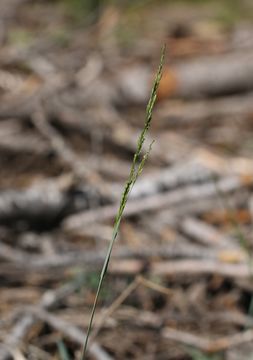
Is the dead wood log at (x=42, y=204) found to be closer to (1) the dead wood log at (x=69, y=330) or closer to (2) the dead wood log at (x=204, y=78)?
(1) the dead wood log at (x=69, y=330)

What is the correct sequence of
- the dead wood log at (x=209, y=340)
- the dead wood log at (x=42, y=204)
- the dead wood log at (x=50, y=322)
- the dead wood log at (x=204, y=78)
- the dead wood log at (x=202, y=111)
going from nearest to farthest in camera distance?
the dead wood log at (x=50, y=322) → the dead wood log at (x=209, y=340) → the dead wood log at (x=42, y=204) → the dead wood log at (x=202, y=111) → the dead wood log at (x=204, y=78)

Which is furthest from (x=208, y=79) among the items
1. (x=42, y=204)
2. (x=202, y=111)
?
(x=42, y=204)

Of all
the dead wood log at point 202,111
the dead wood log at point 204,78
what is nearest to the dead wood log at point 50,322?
the dead wood log at point 202,111

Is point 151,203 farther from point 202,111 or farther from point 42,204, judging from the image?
point 202,111

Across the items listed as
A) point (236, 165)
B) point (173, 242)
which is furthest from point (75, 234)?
point (236, 165)

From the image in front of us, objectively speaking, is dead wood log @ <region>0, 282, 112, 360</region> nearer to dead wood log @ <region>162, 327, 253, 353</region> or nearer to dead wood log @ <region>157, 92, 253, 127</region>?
dead wood log @ <region>162, 327, 253, 353</region>

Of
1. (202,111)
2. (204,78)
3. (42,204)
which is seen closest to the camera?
(42,204)

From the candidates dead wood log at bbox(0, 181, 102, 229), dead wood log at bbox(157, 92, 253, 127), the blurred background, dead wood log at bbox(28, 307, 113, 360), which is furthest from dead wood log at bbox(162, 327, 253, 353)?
dead wood log at bbox(157, 92, 253, 127)

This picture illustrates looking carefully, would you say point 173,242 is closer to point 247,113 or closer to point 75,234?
point 75,234
